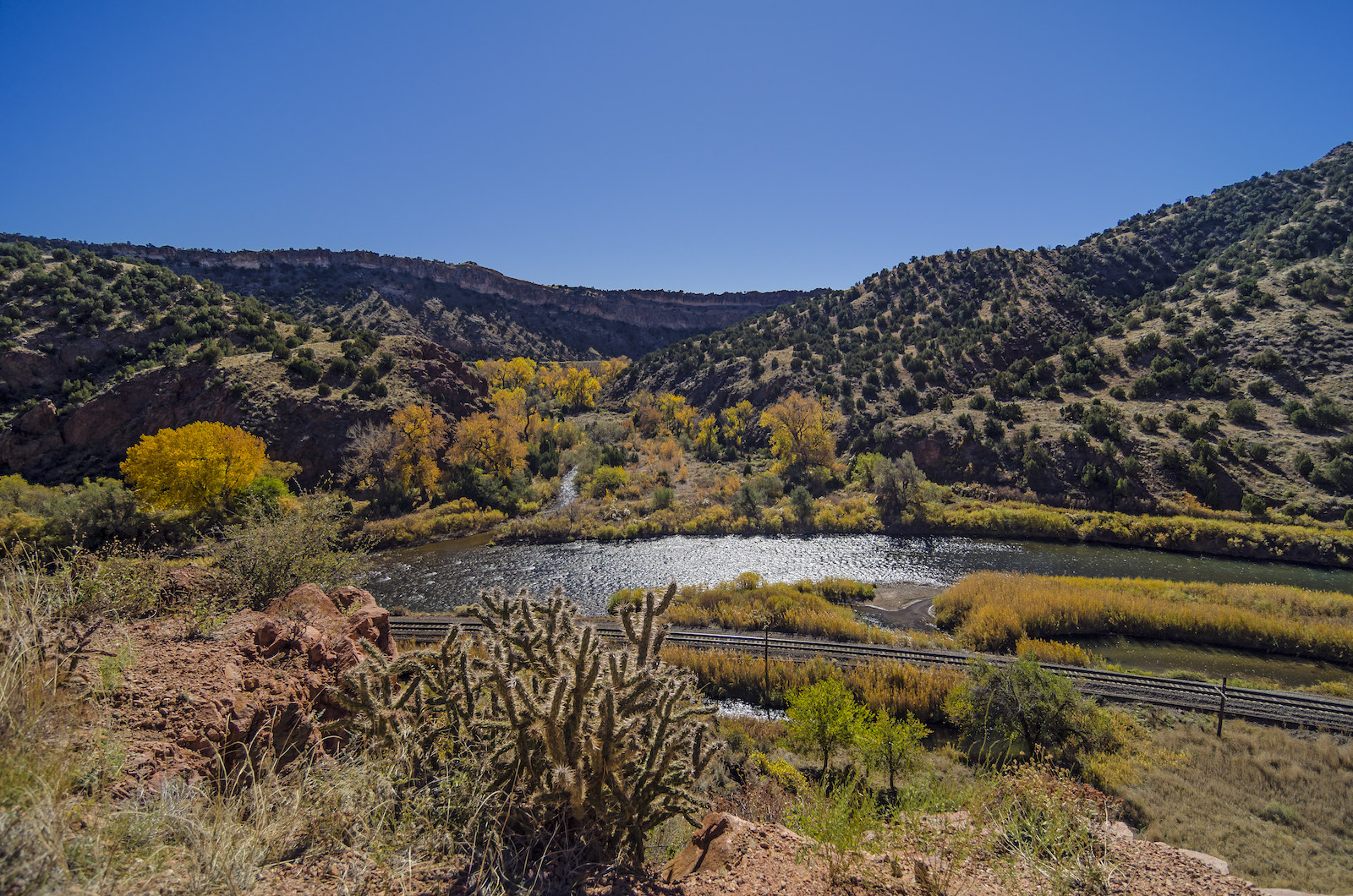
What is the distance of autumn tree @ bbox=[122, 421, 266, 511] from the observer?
2353 cm

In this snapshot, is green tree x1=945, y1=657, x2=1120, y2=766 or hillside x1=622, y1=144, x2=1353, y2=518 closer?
green tree x1=945, y1=657, x2=1120, y2=766

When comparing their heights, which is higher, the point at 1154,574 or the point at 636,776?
the point at 636,776

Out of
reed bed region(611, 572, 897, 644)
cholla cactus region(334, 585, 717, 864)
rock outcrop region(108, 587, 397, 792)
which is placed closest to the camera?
cholla cactus region(334, 585, 717, 864)

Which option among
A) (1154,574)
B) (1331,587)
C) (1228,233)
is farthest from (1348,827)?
(1228,233)

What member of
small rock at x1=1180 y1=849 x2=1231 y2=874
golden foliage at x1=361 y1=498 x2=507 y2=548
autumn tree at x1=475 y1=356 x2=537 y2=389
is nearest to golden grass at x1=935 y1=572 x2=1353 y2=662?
small rock at x1=1180 y1=849 x2=1231 y2=874

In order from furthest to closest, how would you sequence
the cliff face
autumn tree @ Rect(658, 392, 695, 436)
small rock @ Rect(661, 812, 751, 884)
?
autumn tree @ Rect(658, 392, 695, 436) → the cliff face → small rock @ Rect(661, 812, 751, 884)

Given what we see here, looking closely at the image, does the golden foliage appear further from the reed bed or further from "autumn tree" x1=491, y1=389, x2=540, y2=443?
the reed bed

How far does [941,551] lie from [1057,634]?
394 inches

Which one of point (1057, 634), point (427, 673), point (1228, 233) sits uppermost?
point (1228, 233)

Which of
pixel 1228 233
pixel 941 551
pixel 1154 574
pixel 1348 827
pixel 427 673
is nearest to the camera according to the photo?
pixel 427 673

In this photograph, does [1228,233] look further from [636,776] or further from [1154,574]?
[636,776]

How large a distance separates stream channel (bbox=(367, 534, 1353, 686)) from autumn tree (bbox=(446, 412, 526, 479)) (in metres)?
9.28

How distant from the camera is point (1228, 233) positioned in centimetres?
6744

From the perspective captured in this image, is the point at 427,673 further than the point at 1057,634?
No
